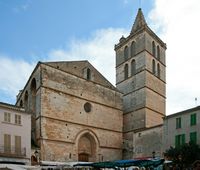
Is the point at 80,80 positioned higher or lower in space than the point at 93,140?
higher

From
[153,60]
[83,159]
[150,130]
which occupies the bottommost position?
[83,159]

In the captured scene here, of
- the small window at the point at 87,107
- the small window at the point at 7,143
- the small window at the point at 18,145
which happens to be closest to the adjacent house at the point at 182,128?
the small window at the point at 87,107

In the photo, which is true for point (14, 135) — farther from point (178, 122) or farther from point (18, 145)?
point (178, 122)

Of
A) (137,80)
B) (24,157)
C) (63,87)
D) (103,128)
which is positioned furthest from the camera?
(137,80)

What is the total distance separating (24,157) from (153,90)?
17327 millimetres

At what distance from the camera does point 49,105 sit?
95.3 feet

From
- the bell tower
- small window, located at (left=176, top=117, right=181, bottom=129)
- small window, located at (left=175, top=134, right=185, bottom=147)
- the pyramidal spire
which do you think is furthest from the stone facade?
small window, located at (left=176, top=117, right=181, bottom=129)

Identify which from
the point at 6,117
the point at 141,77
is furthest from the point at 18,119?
the point at 141,77

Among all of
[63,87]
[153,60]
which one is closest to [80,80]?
[63,87]

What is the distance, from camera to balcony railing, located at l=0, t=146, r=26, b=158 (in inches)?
930

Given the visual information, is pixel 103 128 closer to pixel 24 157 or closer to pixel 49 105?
pixel 49 105

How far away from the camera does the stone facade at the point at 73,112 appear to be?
94.0 feet

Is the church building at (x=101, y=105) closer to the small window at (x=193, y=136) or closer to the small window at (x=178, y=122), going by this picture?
the small window at (x=178, y=122)

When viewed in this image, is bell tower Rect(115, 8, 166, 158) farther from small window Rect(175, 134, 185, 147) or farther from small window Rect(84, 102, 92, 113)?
small window Rect(175, 134, 185, 147)
